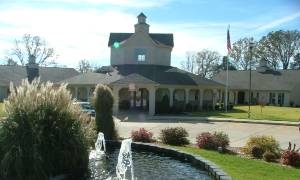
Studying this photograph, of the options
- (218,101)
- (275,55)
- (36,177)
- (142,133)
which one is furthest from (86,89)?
(275,55)

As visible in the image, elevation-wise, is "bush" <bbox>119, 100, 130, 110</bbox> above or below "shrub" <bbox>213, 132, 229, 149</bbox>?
above

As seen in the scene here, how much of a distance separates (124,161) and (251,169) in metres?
3.81

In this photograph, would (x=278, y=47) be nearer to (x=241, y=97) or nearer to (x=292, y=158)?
(x=241, y=97)

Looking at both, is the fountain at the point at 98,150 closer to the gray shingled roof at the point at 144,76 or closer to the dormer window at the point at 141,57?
the gray shingled roof at the point at 144,76

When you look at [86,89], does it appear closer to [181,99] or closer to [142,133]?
[181,99]

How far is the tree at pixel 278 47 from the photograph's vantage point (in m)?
98.6

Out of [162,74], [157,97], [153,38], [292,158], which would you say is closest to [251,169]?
[292,158]

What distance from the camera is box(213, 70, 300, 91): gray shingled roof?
7088 cm

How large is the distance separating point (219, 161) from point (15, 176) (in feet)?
23.8

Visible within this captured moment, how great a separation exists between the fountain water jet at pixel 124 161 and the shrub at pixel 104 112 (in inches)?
200

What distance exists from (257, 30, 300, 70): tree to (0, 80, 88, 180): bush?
301 feet

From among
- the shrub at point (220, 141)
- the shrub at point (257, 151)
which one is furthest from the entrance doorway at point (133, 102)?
the shrub at point (257, 151)

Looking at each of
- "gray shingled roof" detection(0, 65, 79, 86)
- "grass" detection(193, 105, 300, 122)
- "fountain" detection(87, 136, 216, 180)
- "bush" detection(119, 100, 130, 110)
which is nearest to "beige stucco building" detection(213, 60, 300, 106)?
"grass" detection(193, 105, 300, 122)

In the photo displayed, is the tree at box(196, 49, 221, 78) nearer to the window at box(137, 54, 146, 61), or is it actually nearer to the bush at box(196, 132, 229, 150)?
the window at box(137, 54, 146, 61)
